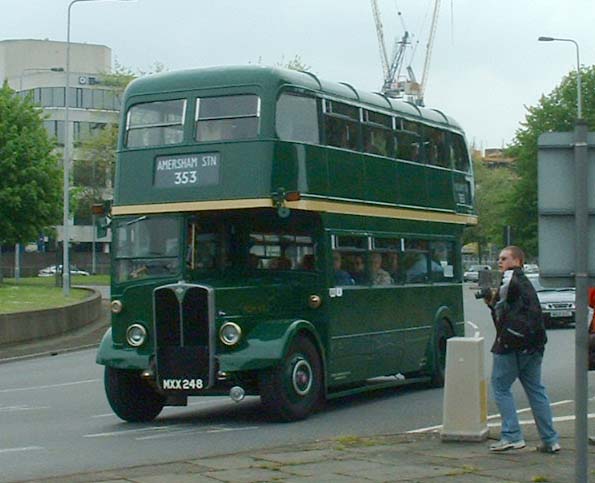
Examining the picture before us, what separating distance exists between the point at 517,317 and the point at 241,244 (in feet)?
18.0

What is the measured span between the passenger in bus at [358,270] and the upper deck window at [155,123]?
3012 millimetres

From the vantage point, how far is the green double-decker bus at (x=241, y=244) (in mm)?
15695

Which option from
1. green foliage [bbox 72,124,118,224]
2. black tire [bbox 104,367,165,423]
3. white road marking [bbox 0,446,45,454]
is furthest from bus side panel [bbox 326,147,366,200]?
green foliage [bbox 72,124,118,224]

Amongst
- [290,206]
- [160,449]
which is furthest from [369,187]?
[160,449]

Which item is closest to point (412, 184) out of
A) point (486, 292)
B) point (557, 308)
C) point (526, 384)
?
point (486, 292)

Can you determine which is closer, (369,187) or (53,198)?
Answer: (369,187)

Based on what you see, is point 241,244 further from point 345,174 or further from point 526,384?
point 526,384

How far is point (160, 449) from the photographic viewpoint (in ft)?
44.0

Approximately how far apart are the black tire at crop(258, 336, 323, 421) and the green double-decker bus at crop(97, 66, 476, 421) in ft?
0.06

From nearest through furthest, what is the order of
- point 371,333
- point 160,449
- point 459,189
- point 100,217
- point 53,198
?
point 160,449
point 100,217
point 371,333
point 459,189
point 53,198

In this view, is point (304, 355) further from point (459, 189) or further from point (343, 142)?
point (459, 189)

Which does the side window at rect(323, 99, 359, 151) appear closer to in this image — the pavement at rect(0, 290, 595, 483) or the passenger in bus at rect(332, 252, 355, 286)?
the passenger in bus at rect(332, 252, 355, 286)

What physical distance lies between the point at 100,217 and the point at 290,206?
2.61 m

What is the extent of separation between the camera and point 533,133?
8381 cm
